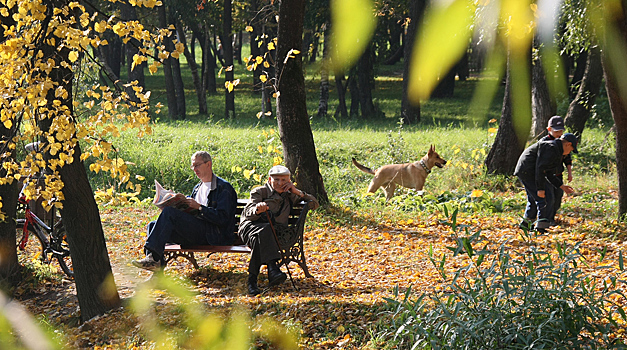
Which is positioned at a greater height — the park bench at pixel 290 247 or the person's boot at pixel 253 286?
the park bench at pixel 290 247

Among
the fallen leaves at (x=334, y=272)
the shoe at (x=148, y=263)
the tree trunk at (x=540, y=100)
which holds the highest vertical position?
the tree trunk at (x=540, y=100)

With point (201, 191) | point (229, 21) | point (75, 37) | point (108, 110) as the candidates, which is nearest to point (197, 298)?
point (201, 191)

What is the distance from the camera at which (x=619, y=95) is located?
7.71 m

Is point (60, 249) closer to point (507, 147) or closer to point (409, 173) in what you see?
point (409, 173)

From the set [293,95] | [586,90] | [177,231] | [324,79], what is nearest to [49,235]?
[177,231]

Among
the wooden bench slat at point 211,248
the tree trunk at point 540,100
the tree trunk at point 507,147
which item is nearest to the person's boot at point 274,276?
the wooden bench slat at point 211,248

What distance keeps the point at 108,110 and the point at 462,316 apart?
2887 mm

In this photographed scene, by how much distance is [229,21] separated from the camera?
27.0m

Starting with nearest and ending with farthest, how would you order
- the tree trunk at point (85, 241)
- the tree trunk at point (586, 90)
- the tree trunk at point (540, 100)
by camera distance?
the tree trunk at point (85, 241) → the tree trunk at point (540, 100) → the tree trunk at point (586, 90)

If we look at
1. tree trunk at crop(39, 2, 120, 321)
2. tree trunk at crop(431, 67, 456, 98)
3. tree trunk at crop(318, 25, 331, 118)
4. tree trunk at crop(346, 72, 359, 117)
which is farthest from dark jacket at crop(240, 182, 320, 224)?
tree trunk at crop(431, 67, 456, 98)

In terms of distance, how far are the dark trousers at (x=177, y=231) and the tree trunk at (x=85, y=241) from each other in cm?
75

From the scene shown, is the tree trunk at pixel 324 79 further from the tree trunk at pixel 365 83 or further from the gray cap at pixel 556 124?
the gray cap at pixel 556 124

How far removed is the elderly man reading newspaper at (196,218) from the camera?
21.4ft

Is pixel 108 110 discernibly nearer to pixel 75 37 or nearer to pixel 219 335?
pixel 75 37
